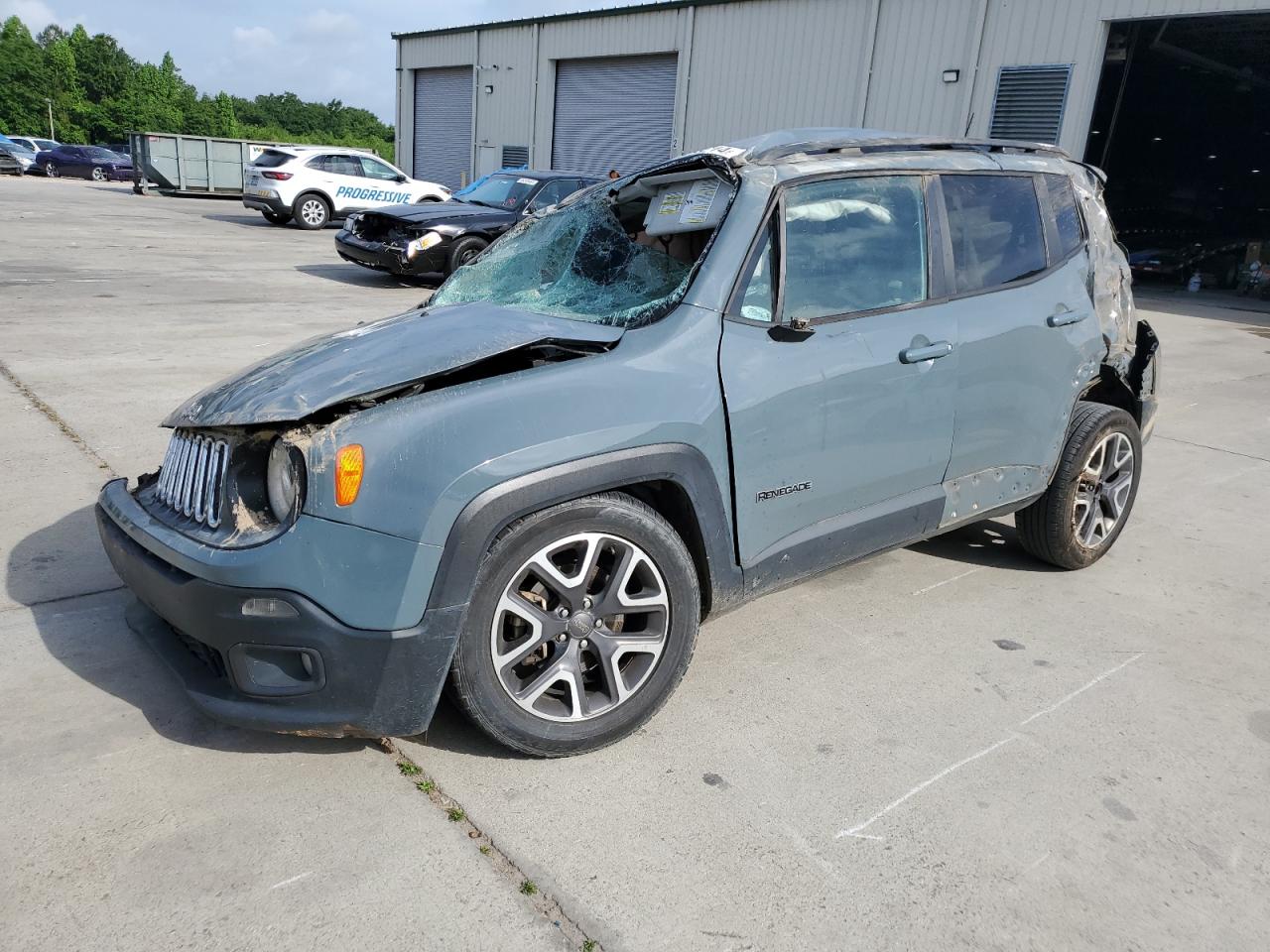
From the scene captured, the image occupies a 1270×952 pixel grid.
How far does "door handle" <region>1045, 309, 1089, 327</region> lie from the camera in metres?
3.80

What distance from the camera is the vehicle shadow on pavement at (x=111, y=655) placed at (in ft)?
9.14

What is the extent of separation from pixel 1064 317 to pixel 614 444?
2247 millimetres

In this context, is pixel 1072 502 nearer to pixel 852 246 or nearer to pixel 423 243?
pixel 852 246

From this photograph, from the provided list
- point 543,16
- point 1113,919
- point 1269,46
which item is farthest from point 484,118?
point 1113,919

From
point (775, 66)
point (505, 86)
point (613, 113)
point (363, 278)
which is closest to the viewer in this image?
point (363, 278)

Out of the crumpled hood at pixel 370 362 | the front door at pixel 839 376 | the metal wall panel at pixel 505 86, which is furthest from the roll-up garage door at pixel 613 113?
the crumpled hood at pixel 370 362

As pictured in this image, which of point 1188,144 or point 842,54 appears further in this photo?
point 1188,144

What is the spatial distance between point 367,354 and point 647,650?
1195 millimetres

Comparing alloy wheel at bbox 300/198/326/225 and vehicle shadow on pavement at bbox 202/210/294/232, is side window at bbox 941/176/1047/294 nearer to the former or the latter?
alloy wheel at bbox 300/198/326/225

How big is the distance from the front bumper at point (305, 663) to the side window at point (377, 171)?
1926cm

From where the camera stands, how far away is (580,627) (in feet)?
8.81

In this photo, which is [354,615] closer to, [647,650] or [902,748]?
[647,650]

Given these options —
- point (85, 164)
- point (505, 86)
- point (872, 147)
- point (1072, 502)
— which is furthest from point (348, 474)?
point (85, 164)

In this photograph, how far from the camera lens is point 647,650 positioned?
2.79 meters
